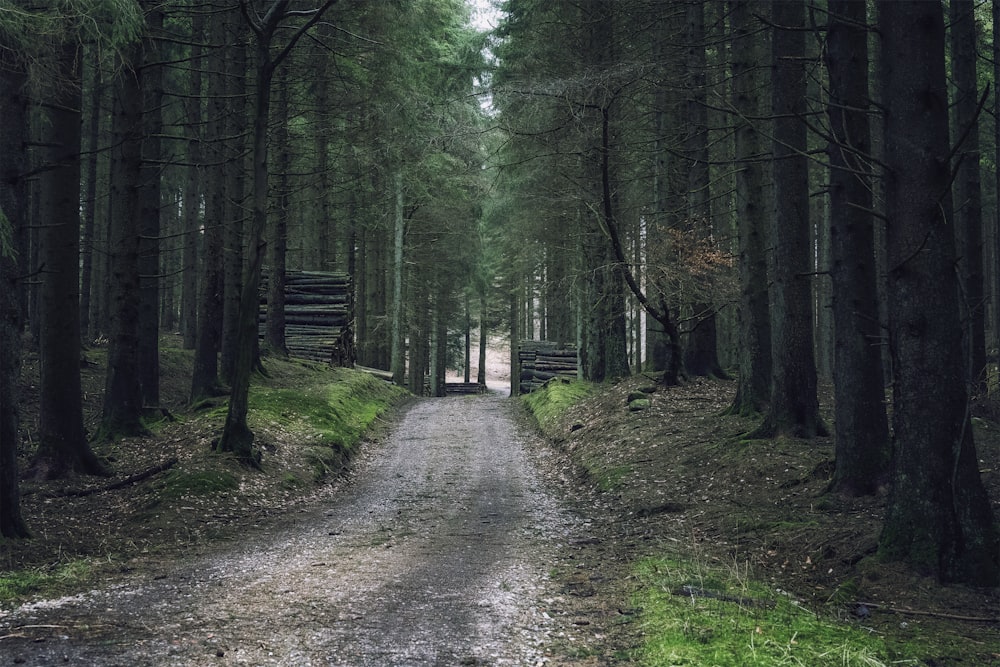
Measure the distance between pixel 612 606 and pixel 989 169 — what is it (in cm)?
2926

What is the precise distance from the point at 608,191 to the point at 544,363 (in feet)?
58.3

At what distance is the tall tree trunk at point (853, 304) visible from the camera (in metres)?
8.52

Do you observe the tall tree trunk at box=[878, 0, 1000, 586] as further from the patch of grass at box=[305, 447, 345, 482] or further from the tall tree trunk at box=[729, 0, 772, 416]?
the patch of grass at box=[305, 447, 345, 482]

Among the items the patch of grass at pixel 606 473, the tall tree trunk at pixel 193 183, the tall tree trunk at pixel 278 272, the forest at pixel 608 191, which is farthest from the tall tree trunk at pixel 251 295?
the tall tree trunk at pixel 278 272

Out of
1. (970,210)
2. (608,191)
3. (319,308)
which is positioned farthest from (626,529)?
(319,308)

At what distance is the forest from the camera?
6.21 m

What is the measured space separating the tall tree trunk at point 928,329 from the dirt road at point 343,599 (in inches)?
125

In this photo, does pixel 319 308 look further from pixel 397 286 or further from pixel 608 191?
pixel 608 191

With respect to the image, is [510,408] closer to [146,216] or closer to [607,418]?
[607,418]

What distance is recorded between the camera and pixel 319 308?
27125mm

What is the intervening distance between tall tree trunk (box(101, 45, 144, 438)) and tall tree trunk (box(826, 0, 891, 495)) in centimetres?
1037

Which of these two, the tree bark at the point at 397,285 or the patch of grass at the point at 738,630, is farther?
the tree bark at the point at 397,285

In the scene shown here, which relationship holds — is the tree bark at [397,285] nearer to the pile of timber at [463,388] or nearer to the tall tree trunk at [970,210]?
the pile of timber at [463,388]

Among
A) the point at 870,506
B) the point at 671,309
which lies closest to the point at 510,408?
the point at 671,309
